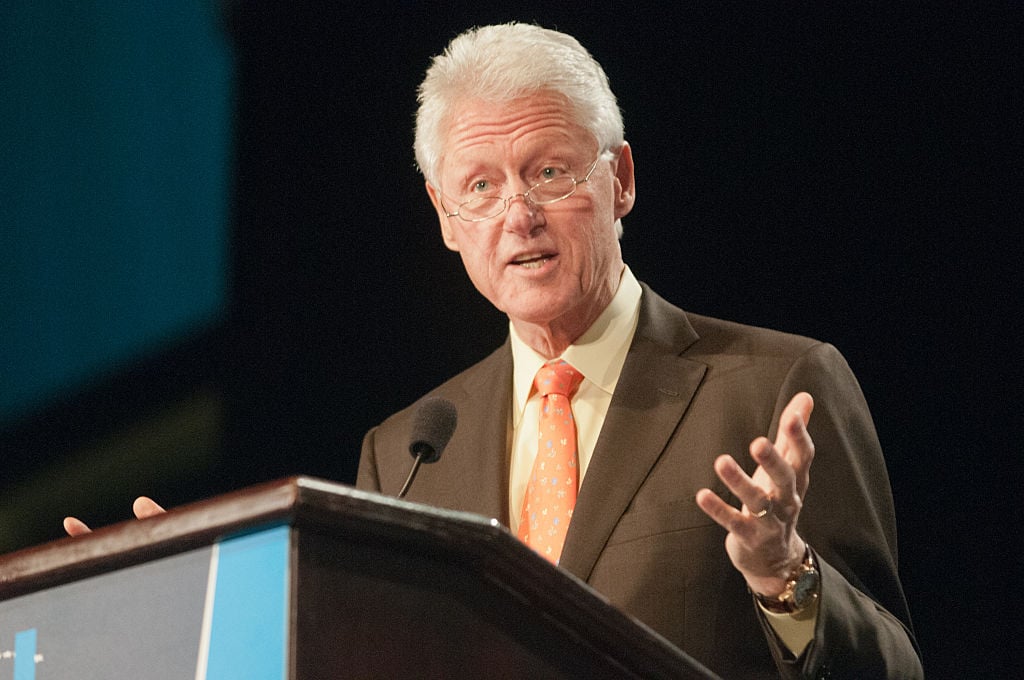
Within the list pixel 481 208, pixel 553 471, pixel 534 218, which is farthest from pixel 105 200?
pixel 553 471

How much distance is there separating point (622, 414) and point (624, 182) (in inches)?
22.4

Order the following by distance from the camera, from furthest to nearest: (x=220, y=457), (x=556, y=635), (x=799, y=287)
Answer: (x=220, y=457)
(x=799, y=287)
(x=556, y=635)

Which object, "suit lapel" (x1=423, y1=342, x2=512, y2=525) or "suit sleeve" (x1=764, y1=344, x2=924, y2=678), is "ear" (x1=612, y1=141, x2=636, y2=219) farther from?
"suit sleeve" (x1=764, y1=344, x2=924, y2=678)

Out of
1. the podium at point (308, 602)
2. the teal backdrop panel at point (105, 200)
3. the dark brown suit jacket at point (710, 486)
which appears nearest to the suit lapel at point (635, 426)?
the dark brown suit jacket at point (710, 486)

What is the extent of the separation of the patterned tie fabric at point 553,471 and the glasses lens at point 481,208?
288 mm

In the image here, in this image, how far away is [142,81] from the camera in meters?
3.14

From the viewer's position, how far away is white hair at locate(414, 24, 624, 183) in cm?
214

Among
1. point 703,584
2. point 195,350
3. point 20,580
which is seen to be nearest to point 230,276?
point 195,350

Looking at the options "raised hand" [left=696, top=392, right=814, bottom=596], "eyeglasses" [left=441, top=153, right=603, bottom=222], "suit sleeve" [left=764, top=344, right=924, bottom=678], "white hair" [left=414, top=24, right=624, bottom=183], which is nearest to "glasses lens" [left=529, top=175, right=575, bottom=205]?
"eyeglasses" [left=441, top=153, right=603, bottom=222]

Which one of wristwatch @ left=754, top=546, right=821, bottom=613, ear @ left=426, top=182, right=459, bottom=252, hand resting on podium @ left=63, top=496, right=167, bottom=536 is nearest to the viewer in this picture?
wristwatch @ left=754, top=546, right=821, bottom=613

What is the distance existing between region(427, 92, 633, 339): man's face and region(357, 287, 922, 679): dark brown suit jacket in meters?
0.14

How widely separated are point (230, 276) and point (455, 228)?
1120mm

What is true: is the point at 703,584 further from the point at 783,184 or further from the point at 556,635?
the point at 783,184

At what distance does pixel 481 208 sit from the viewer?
2.12 m
